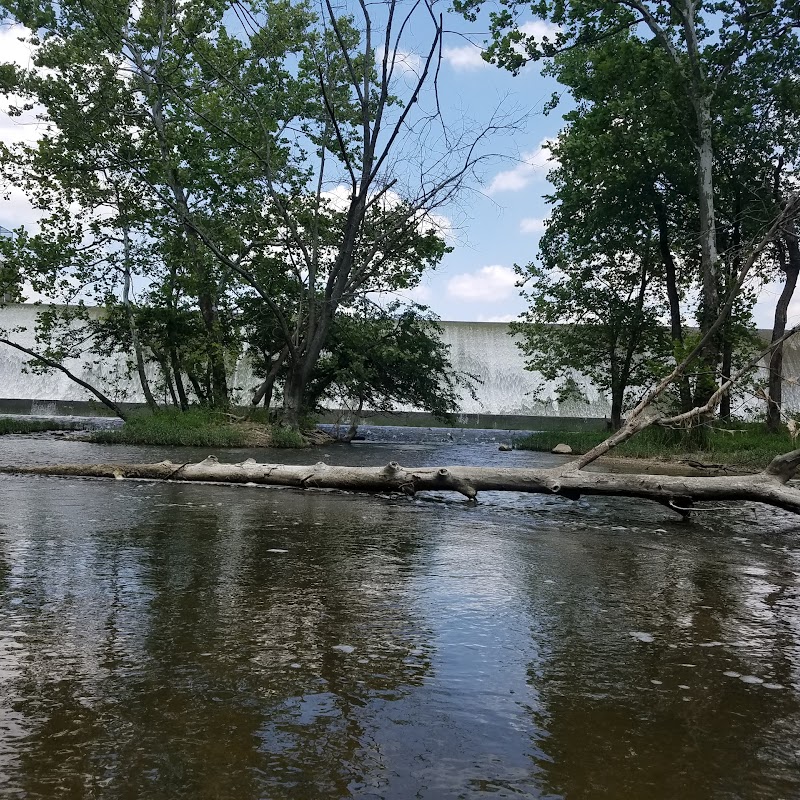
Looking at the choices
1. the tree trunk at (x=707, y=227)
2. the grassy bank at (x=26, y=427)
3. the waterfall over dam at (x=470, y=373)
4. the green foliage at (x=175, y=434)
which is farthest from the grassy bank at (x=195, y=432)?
the waterfall over dam at (x=470, y=373)

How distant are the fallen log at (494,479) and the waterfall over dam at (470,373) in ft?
67.1

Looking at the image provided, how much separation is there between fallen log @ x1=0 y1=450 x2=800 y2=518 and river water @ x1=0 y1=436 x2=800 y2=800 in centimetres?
105

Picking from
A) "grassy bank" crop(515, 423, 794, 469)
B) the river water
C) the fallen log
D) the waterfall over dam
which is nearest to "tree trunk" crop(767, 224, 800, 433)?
"grassy bank" crop(515, 423, 794, 469)

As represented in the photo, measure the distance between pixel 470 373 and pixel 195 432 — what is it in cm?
1624

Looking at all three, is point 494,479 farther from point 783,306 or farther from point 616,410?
point 616,410

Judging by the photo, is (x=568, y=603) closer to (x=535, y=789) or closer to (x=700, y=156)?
(x=535, y=789)

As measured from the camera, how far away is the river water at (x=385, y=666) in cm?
169

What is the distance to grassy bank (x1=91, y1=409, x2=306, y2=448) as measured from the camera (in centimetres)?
1420

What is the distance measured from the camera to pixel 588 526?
235 inches

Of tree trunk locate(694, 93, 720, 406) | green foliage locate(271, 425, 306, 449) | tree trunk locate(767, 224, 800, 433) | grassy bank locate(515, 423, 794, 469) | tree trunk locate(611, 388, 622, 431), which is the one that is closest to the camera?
grassy bank locate(515, 423, 794, 469)

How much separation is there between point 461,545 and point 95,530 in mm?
2305

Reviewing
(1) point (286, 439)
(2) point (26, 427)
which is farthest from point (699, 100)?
(2) point (26, 427)

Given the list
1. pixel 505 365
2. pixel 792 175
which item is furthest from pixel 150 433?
pixel 505 365

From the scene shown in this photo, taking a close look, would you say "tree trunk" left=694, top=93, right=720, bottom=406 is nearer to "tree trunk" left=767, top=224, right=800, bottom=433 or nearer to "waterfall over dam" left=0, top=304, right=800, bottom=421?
"tree trunk" left=767, top=224, right=800, bottom=433
